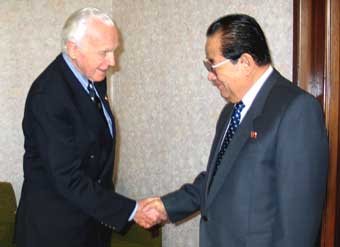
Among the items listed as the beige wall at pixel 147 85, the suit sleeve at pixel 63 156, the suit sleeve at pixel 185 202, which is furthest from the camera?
the beige wall at pixel 147 85

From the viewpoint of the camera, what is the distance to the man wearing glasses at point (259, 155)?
56.9 inches

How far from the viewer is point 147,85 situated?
3.41 m

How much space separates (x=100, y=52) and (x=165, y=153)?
147 centimetres

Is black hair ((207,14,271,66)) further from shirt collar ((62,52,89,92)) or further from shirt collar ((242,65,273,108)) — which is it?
shirt collar ((62,52,89,92))

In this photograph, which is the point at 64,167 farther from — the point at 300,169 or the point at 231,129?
the point at 300,169

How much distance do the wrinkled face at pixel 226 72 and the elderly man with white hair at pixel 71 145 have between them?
0.53m

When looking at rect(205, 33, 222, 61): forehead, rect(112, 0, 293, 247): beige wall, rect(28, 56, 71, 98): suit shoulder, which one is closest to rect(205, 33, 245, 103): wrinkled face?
rect(205, 33, 222, 61): forehead

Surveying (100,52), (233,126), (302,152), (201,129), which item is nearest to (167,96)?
(201,129)

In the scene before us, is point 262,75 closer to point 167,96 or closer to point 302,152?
point 302,152

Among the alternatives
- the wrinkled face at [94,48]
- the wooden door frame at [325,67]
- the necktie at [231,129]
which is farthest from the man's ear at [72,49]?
the wooden door frame at [325,67]

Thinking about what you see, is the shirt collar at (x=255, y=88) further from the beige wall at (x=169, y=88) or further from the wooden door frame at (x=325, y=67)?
the beige wall at (x=169, y=88)

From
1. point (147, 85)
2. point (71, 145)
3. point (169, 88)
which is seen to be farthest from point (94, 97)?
point (147, 85)

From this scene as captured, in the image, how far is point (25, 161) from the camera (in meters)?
1.98

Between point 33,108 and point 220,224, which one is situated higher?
point 33,108
